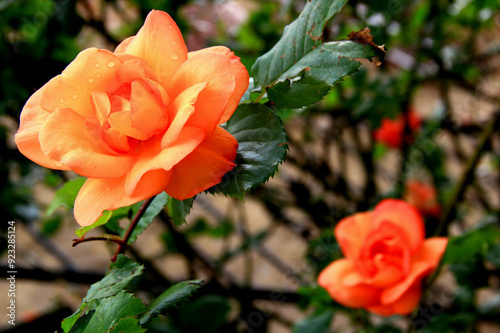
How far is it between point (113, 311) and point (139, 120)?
0.12 m

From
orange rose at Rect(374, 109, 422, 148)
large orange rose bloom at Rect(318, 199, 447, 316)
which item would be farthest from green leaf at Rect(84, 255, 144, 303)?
orange rose at Rect(374, 109, 422, 148)

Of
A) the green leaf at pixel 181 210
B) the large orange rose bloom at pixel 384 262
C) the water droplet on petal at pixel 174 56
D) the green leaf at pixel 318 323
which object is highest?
the water droplet on petal at pixel 174 56

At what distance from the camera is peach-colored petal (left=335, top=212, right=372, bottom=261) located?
1.61ft

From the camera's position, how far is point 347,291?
→ 459 millimetres

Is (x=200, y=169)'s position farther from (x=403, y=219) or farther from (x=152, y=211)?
(x=403, y=219)

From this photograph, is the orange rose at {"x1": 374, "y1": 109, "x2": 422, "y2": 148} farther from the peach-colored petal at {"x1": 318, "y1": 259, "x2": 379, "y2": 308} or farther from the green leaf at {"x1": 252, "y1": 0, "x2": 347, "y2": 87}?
the green leaf at {"x1": 252, "y1": 0, "x2": 347, "y2": 87}

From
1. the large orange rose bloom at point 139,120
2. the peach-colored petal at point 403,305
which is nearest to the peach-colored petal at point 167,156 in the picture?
the large orange rose bloom at point 139,120

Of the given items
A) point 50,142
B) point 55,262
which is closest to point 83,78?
point 50,142

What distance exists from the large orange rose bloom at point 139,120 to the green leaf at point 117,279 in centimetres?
6

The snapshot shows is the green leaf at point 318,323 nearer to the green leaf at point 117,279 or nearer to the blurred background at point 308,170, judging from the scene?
the blurred background at point 308,170

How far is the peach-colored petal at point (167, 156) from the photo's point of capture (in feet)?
0.77

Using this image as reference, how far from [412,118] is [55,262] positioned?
126 centimetres

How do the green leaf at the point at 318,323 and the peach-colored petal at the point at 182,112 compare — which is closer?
the peach-colored petal at the point at 182,112

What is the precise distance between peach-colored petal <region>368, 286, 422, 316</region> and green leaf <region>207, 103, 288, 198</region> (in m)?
0.26
